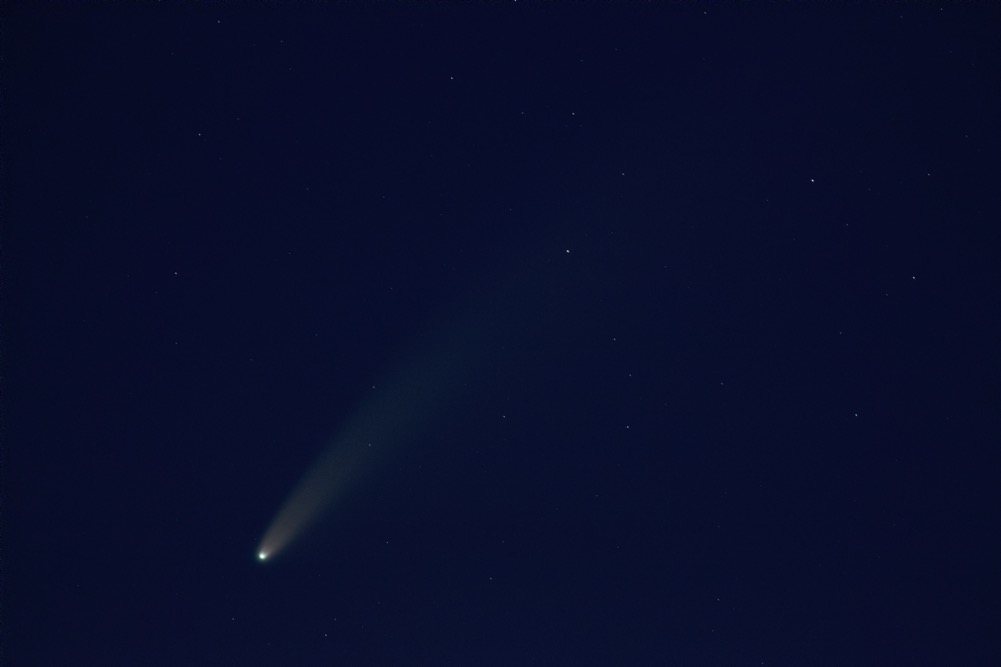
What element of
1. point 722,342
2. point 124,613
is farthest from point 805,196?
point 124,613

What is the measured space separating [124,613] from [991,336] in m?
2.88

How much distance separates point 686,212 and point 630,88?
427 mm

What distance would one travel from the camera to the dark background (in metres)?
2.62

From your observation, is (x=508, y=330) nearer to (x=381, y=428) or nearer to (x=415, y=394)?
(x=415, y=394)

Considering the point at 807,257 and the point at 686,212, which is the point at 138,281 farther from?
the point at 807,257

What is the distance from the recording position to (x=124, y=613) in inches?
107

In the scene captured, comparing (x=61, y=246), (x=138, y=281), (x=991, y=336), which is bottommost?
(x=991, y=336)

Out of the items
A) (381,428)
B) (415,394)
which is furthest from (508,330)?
(381,428)

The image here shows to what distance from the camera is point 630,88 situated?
8.69 ft

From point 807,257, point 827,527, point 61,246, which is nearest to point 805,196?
point 807,257

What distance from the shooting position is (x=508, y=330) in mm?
2693

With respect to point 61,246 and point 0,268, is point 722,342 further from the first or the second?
point 0,268

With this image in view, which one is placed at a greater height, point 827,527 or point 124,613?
point 124,613

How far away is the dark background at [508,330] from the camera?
2.62 metres
